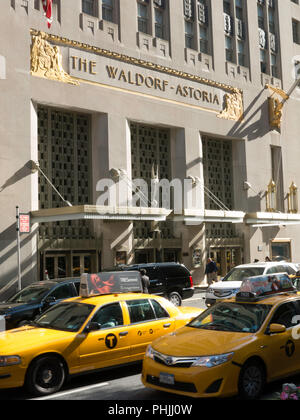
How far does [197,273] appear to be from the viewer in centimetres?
2884

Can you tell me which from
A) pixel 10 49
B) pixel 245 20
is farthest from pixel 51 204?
pixel 245 20

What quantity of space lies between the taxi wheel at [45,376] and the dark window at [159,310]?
88.3 inches

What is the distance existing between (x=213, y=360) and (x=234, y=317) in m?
1.42

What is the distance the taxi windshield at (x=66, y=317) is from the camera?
28.1 feet

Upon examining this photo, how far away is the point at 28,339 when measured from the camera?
796 centimetres

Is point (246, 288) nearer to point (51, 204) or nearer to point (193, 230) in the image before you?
point (51, 204)

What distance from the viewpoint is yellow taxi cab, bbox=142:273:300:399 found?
261 inches

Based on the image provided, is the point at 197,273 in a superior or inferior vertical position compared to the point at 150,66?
inferior

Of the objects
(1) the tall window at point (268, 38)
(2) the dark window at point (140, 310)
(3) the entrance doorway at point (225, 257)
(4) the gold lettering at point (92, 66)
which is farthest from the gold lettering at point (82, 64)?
(2) the dark window at point (140, 310)

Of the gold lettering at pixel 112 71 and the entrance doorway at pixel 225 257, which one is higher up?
the gold lettering at pixel 112 71

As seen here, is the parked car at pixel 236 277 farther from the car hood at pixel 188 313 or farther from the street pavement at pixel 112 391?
the street pavement at pixel 112 391

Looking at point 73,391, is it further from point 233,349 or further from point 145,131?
point 145,131

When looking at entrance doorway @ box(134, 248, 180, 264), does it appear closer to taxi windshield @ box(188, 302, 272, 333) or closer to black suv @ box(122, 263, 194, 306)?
black suv @ box(122, 263, 194, 306)
